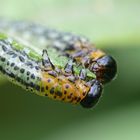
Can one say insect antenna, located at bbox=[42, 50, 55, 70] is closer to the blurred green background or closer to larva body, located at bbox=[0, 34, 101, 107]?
larva body, located at bbox=[0, 34, 101, 107]

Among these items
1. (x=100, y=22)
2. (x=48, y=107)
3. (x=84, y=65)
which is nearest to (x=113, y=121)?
(x=48, y=107)

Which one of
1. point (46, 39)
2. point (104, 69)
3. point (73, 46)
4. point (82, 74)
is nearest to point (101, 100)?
point (46, 39)

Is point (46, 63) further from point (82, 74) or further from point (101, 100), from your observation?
point (101, 100)

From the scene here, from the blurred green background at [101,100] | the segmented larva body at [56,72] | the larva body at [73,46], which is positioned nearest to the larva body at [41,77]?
the segmented larva body at [56,72]

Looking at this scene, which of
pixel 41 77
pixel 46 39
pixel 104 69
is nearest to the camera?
pixel 41 77

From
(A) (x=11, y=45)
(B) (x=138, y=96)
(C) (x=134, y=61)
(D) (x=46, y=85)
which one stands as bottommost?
(D) (x=46, y=85)

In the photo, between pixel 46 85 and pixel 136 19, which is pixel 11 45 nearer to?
pixel 46 85

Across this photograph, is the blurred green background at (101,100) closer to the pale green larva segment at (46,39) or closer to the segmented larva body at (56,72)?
the pale green larva segment at (46,39)
